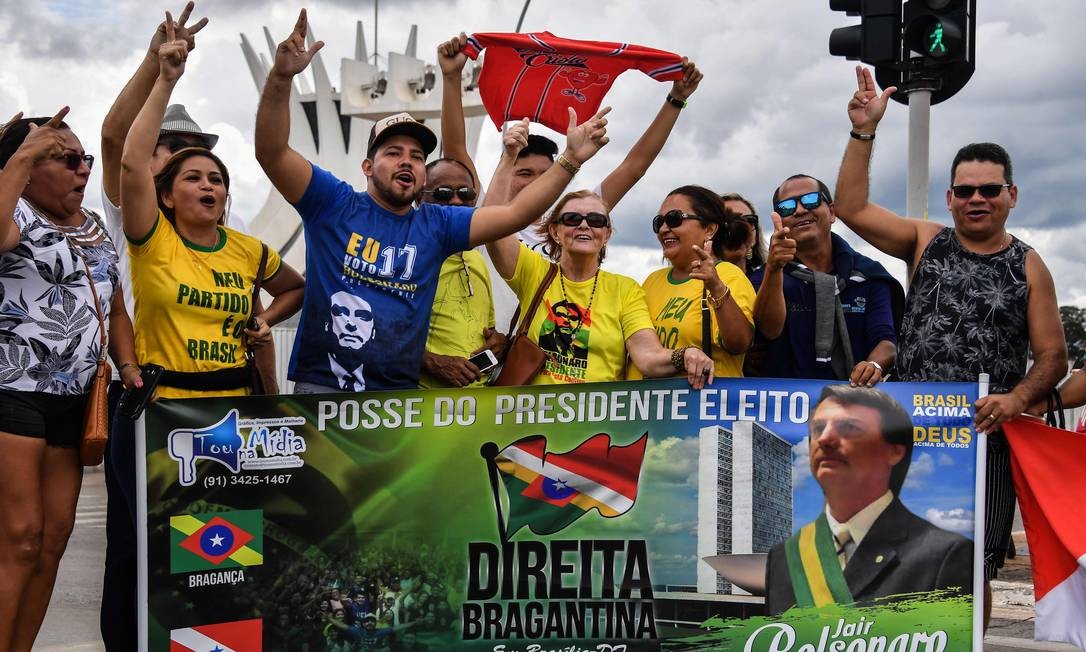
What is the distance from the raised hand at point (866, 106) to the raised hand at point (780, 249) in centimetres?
70

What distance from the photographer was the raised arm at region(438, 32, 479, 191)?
5555 millimetres

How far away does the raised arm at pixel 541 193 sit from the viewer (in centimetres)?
473

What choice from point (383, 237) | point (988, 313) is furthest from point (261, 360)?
point (988, 313)

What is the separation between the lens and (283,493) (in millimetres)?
4609

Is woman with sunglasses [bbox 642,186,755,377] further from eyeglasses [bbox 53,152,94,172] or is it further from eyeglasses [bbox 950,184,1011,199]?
eyeglasses [bbox 53,152,94,172]

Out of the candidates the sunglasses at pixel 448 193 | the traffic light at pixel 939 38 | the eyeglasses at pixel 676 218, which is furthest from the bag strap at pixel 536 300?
the traffic light at pixel 939 38

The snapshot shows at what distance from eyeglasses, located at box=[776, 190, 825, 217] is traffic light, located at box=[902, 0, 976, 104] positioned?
2.24 meters

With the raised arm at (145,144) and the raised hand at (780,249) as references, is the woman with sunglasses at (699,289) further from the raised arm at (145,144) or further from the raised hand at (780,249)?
the raised arm at (145,144)

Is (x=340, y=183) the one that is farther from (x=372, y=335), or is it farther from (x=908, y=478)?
(x=908, y=478)

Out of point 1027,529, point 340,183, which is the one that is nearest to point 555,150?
point 340,183

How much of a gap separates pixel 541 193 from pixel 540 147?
1454 millimetres

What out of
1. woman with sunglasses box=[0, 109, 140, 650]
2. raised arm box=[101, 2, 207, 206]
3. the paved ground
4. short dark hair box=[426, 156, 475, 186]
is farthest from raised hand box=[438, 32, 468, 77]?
the paved ground

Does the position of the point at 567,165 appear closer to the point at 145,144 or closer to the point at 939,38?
the point at 145,144

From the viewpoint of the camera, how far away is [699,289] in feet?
16.7
